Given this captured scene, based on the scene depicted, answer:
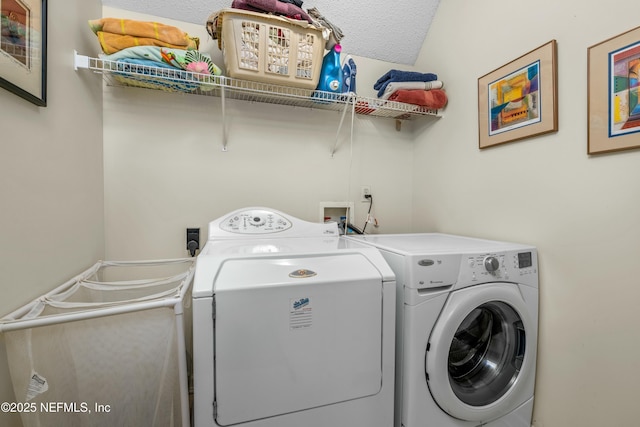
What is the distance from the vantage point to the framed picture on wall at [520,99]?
3.89ft

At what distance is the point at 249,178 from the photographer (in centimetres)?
177

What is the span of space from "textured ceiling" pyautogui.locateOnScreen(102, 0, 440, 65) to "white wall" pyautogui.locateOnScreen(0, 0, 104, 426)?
38 cm

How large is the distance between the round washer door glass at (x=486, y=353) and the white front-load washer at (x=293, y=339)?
0.43 metres

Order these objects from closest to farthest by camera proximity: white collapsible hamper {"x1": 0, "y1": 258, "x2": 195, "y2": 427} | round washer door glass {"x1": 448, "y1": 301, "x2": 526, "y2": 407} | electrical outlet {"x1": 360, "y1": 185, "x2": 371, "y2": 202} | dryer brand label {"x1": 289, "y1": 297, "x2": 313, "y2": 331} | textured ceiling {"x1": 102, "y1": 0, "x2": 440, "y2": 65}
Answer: white collapsible hamper {"x1": 0, "y1": 258, "x2": 195, "y2": 427} < dryer brand label {"x1": 289, "y1": 297, "x2": 313, "y2": 331} < round washer door glass {"x1": 448, "y1": 301, "x2": 526, "y2": 407} < textured ceiling {"x1": 102, "y1": 0, "x2": 440, "y2": 65} < electrical outlet {"x1": 360, "y1": 185, "x2": 371, "y2": 202}

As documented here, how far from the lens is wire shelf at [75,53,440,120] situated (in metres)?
1.27

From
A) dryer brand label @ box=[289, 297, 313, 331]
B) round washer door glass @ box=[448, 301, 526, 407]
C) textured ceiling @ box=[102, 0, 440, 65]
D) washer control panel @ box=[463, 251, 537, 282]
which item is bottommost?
round washer door glass @ box=[448, 301, 526, 407]

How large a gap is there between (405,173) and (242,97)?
1387 mm

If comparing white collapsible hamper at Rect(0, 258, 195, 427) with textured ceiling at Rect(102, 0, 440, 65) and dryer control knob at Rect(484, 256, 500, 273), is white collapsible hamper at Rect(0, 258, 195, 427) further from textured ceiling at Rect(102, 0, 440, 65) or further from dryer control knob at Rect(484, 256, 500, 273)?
textured ceiling at Rect(102, 0, 440, 65)

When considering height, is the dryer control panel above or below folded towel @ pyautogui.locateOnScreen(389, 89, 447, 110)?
below

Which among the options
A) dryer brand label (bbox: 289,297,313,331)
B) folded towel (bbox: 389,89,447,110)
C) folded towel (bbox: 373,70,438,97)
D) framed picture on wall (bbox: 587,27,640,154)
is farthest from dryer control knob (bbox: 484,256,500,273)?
folded towel (bbox: 373,70,438,97)

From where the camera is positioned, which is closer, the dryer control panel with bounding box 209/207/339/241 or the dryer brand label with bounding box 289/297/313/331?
the dryer brand label with bounding box 289/297/313/331

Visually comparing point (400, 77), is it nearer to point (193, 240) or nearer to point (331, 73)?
point (331, 73)

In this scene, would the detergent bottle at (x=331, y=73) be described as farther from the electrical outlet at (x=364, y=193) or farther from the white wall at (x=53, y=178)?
the white wall at (x=53, y=178)

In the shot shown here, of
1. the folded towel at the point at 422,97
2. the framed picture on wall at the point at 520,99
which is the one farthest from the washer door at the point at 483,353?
the folded towel at the point at 422,97
